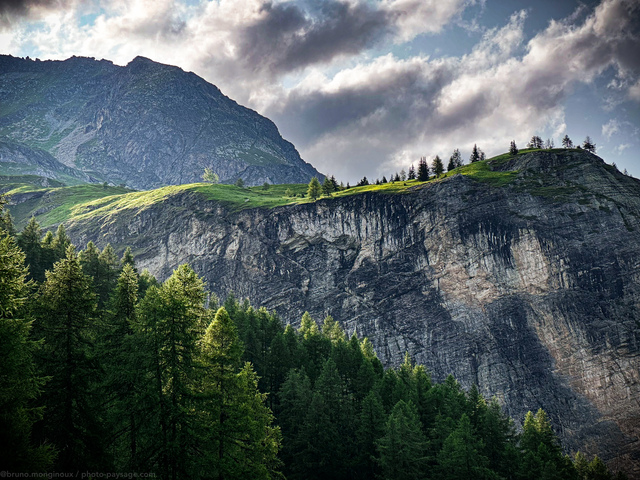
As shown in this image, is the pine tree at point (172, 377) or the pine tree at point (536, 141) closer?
the pine tree at point (172, 377)

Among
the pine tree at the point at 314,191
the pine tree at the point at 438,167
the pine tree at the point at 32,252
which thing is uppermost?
the pine tree at the point at 438,167

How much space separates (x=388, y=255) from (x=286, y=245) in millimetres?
36193

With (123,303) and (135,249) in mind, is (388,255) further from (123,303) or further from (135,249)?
(123,303)

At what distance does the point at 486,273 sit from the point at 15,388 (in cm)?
12832

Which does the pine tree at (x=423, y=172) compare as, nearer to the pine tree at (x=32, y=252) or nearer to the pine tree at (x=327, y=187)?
the pine tree at (x=327, y=187)

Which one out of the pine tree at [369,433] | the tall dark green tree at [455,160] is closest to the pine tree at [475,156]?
the tall dark green tree at [455,160]

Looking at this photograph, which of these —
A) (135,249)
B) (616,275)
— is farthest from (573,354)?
(135,249)

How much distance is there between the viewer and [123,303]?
85.3ft

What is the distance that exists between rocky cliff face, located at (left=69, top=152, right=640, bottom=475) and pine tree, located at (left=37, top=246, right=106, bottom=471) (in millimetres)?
114950

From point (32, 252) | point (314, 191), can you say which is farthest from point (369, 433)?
point (314, 191)

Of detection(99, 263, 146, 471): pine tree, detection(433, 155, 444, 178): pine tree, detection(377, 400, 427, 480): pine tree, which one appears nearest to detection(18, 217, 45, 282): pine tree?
detection(99, 263, 146, 471): pine tree

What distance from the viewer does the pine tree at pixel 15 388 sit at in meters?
15.2

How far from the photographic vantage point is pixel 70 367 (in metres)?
22.0

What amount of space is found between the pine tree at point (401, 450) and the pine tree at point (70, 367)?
25093 mm
